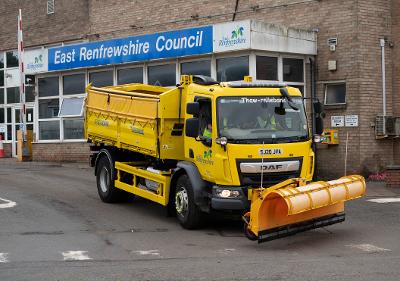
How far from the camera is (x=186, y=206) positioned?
10.6 metres

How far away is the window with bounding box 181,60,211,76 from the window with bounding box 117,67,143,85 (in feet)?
6.26

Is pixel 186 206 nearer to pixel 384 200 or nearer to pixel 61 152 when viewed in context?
pixel 384 200

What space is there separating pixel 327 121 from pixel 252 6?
14.6 feet

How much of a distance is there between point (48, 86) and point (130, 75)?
4.19m

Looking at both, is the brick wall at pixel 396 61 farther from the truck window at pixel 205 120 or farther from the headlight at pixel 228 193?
the headlight at pixel 228 193

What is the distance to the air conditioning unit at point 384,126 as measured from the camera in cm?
1728

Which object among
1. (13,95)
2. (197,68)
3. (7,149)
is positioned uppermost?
(197,68)

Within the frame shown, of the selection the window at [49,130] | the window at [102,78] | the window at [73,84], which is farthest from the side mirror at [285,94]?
the window at [49,130]

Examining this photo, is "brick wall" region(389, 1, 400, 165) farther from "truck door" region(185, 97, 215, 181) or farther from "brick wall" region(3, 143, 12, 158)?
"brick wall" region(3, 143, 12, 158)

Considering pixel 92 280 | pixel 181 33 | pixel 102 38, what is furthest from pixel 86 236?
pixel 102 38

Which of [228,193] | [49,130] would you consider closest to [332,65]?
[228,193]

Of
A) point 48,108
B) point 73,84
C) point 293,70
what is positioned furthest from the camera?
point 48,108

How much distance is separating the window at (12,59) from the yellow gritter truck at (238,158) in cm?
1672

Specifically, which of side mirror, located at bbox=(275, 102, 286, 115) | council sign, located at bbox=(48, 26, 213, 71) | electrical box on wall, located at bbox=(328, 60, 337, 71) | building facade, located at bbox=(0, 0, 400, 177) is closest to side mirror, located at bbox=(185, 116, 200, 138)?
side mirror, located at bbox=(275, 102, 286, 115)
